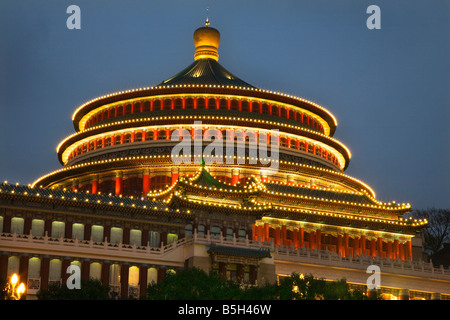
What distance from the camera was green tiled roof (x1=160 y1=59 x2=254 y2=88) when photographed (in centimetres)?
9756

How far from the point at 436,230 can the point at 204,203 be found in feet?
187

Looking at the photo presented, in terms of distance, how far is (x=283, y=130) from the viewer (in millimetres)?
91438

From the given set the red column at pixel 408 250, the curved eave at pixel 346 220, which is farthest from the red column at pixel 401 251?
the curved eave at pixel 346 220

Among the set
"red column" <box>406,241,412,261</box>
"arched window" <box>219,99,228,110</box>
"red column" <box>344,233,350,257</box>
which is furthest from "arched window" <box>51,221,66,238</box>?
"red column" <box>406,241,412,261</box>

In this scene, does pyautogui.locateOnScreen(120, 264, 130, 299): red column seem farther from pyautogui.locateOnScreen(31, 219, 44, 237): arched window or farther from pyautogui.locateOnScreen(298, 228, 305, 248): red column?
pyautogui.locateOnScreen(298, 228, 305, 248): red column

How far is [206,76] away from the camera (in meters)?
99.6

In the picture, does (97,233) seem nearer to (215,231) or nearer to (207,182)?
(215,231)

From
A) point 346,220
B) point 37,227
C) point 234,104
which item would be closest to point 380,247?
point 346,220

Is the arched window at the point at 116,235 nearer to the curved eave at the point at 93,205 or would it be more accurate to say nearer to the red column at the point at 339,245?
the curved eave at the point at 93,205

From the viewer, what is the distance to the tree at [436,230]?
11312cm

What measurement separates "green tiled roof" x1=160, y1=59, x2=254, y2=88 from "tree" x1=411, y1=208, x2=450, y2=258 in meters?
35.7

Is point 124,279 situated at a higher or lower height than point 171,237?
lower
